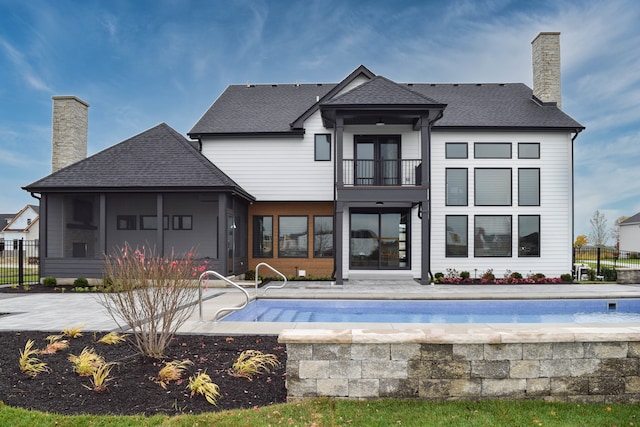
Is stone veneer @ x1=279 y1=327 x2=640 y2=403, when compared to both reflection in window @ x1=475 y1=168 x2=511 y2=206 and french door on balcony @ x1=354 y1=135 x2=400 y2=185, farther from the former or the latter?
reflection in window @ x1=475 y1=168 x2=511 y2=206

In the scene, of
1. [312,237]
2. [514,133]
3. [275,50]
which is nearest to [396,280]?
[312,237]

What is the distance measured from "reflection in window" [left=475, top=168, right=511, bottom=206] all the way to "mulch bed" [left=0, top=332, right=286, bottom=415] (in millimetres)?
12350

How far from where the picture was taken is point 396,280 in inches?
591

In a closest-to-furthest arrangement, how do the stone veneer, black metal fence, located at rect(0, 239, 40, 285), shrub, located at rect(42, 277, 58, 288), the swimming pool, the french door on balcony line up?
the stone veneer, the swimming pool, shrub, located at rect(42, 277, 58, 288), black metal fence, located at rect(0, 239, 40, 285), the french door on balcony

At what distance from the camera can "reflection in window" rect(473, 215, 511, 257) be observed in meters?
15.8

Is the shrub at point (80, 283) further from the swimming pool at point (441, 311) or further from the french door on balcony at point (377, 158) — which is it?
the french door on balcony at point (377, 158)

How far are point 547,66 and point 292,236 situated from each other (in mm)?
12198

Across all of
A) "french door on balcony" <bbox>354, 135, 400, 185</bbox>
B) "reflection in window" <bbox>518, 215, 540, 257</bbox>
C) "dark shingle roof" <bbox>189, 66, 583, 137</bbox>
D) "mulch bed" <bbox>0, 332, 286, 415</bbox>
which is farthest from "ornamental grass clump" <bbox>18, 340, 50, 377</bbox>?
"reflection in window" <bbox>518, 215, 540, 257</bbox>

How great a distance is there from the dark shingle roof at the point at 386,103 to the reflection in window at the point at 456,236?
349cm

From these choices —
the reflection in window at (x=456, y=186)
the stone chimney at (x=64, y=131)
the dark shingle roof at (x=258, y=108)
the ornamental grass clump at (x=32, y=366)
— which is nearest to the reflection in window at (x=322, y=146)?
the dark shingle roof at (x=258, y=108)

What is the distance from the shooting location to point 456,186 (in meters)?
16.0

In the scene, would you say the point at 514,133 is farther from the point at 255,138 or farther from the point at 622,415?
the point at 622,415

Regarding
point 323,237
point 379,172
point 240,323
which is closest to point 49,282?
point 240,323

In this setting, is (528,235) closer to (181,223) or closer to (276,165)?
(276,165)
